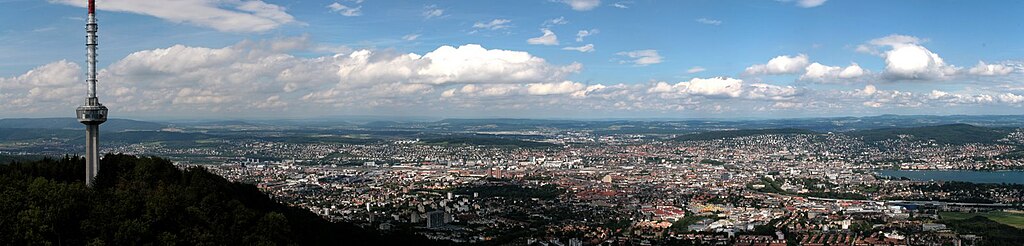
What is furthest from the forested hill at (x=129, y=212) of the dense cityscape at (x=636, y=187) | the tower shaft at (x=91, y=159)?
the dense cityscape at (x=636, y=187)

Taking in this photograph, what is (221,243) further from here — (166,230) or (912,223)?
(912,223)

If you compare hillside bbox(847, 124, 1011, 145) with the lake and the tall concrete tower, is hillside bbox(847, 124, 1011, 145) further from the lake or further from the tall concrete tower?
the tall concrete tower

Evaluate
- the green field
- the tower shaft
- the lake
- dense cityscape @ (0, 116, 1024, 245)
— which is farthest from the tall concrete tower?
the lake

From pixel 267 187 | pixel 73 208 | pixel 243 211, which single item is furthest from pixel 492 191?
pixel 73 208

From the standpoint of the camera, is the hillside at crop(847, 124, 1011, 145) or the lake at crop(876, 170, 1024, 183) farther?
the hillside at crop(847, 124, 1011, 145)

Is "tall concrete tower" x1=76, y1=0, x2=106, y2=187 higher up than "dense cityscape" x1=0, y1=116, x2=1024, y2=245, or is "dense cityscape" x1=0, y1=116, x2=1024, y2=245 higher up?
"tall concrete tower" x1=76, y1=0, x2=106, y2=187

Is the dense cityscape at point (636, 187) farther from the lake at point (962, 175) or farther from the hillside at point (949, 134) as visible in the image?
the lake at point (962, 175)

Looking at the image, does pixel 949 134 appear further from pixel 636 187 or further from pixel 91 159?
pixel 91 159

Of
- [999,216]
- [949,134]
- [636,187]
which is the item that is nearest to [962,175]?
[999,216]
